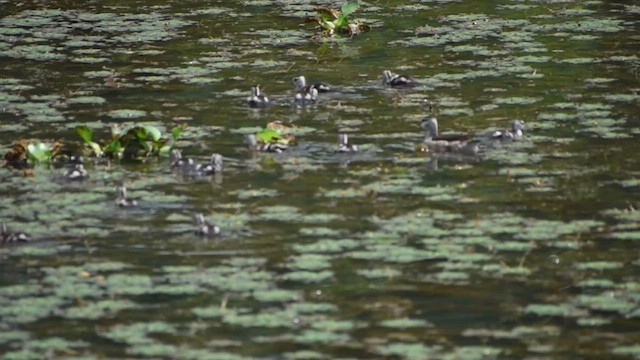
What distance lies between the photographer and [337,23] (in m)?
13.7

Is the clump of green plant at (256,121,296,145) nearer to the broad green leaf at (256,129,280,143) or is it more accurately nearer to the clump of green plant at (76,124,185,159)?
the broad green leaf at (256,129,280,143)

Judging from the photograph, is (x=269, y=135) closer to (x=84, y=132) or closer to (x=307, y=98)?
(x=84, y=132)

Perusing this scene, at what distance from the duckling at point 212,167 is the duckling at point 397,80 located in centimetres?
242

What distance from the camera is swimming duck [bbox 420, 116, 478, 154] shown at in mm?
9609

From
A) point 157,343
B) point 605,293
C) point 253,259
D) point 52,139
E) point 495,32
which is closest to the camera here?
point 157,343

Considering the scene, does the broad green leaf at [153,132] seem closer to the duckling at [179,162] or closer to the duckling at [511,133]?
the duckling at [179,162]

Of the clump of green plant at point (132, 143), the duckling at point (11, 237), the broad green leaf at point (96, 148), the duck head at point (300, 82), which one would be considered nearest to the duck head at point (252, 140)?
the clump of green plant at point (132, 143)

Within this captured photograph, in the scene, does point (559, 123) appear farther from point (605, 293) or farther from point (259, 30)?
point (259, 30)

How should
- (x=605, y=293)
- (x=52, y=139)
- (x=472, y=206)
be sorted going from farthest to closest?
1. (x=52, y=139)
2. (x=472, y=206)
3. (x=605, y=293)

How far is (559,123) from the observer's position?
10.5 metres

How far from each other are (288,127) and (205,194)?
1.61 metres

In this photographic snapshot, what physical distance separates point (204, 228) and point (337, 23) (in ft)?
19.4

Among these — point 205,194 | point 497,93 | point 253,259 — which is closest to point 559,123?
point 497,93

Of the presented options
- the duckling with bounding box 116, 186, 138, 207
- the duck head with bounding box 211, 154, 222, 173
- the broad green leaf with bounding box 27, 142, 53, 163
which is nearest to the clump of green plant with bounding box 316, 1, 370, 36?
the duck head with bounding box 211, 154, 222, 173
